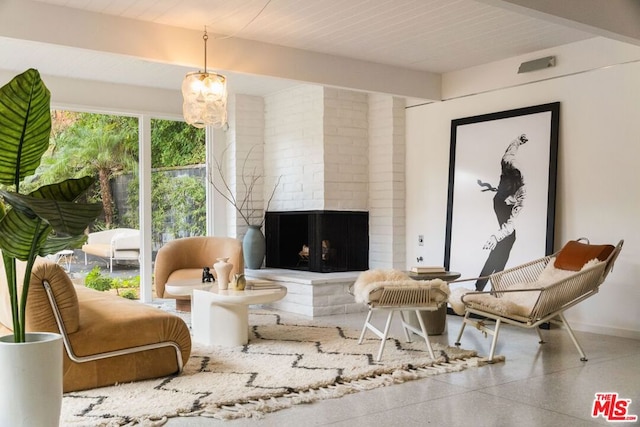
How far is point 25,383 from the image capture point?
207 cm

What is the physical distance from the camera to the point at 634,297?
17.1ft

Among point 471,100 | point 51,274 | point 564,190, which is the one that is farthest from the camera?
point 471,100

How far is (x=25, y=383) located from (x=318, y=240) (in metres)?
5.15

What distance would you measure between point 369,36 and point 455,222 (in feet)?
7.07

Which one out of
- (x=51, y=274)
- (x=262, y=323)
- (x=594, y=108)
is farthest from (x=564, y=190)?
(x=51, y=274)

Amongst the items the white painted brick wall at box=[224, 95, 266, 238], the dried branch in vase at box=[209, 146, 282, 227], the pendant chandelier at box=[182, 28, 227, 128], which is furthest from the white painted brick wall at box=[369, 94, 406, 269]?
the pendant chandelier at box=[182, 28, 227, 128]

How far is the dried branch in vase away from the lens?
25.3ft

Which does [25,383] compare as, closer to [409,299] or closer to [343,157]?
[409,299]

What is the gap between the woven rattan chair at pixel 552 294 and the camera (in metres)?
4.38

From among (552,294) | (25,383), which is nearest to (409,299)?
(552,294)

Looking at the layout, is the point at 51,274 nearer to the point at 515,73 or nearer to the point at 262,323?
the point at 262,323

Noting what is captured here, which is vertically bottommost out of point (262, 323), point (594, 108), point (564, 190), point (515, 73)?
point (262, 323)

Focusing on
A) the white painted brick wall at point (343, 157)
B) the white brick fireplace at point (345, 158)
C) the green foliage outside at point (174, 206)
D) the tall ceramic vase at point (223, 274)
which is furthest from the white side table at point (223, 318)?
the green foliage outside at point (174, 206)

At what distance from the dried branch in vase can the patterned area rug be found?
2.75 metres
